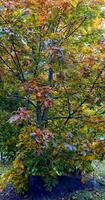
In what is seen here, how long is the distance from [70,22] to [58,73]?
0.63 meters

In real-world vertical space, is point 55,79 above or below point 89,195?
above

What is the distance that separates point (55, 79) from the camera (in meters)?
4.20

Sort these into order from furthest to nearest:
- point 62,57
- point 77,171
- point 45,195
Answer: point 77,171 → point 45,195 → point 62,57

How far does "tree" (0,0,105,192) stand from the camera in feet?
11.8

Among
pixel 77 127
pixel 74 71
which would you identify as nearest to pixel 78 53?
pixel 74 71

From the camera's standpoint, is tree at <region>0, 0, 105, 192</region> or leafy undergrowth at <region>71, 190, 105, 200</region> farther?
leafy undergrowth at <region>71, 190, 105, 200</region>

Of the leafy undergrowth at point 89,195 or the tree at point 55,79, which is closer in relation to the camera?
the tree at point 55,79

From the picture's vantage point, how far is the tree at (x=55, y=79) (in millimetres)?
3605

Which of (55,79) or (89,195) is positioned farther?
(89,195)

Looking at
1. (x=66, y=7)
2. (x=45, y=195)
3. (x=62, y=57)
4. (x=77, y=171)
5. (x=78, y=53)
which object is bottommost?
(x=45, y=195)

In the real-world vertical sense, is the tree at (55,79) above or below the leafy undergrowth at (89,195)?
above

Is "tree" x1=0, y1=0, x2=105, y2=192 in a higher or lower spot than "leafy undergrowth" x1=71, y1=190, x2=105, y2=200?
higher

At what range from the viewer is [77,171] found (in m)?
5.07

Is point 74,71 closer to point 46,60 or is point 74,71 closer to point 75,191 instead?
point 46,60
